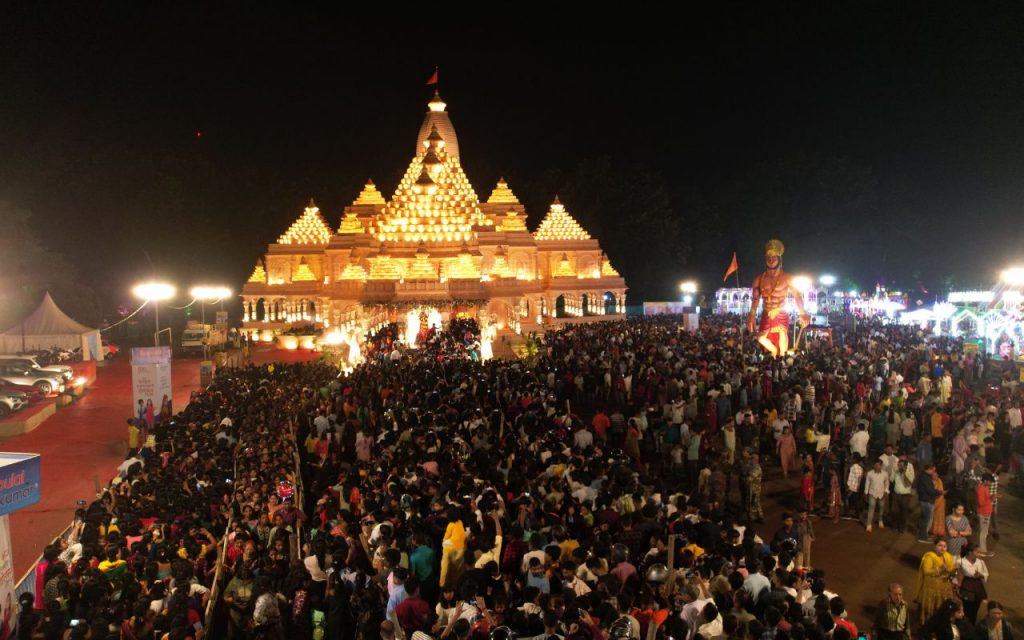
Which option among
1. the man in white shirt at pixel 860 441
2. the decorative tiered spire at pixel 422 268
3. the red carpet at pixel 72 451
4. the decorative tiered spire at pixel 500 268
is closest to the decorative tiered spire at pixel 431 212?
the decorative tiered spire at pixel 500 268

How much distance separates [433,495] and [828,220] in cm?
4755

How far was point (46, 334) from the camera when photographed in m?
28.4

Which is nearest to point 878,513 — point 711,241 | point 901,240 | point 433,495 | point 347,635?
point 433,495

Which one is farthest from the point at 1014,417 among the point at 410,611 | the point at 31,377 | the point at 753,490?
the point at 31,377

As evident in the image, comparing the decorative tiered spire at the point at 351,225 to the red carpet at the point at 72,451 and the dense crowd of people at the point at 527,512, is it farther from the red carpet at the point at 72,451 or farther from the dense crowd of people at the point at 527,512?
the dense crowd of people at the point at 527,512

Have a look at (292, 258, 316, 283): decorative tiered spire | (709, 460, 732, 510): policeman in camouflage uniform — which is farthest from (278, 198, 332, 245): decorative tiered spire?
(709, 460, 732, 510): policeman in camouflage uniform

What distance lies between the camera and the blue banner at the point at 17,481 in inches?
288

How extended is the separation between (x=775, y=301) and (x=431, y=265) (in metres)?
15.0

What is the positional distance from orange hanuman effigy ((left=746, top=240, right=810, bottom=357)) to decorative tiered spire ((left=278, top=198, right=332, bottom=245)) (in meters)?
25.4

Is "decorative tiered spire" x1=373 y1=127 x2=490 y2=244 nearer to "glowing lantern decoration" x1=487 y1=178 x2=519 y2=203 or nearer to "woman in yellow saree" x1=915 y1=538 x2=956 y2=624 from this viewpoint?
"glowing lantern decoration" x1=487 y1=178 x2=519 y2=203

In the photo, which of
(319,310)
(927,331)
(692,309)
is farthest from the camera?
(692,309)

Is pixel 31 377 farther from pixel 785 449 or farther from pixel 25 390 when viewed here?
pixel 785 449

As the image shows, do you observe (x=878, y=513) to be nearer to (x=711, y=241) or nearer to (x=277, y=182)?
(x=711, y=241)

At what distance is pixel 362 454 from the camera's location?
12.1 metres
